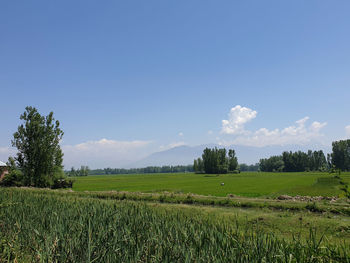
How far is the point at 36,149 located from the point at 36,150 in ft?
0.43

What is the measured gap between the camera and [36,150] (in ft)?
105

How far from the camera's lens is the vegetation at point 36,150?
1259 inches

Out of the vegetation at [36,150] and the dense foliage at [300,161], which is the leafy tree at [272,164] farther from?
the vegetation at [36,150]

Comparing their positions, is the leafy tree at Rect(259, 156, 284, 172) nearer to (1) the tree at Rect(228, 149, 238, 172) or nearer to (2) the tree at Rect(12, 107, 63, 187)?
(1) the tree at Rect(228, 149, 238, 172)

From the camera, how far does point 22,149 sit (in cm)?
3203

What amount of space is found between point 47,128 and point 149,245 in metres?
33.2

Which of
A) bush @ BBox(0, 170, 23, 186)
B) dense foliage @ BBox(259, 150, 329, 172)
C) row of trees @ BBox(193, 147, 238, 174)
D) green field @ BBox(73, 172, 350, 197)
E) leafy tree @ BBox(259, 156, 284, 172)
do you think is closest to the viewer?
green field @ BBox(73, 172, 350, 197)

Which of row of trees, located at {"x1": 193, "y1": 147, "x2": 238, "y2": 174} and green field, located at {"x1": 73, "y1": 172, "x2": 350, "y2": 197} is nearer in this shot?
green field, located at {"x1": 73, "y1": 172, "x2": 350, "y2": 197}

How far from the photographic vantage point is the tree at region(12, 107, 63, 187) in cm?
3197

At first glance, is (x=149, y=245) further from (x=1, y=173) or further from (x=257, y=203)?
(x=1, y=173)

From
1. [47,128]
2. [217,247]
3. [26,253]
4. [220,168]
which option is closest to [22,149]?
[47,128]

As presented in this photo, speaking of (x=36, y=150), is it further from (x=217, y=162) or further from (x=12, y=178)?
(x=217, y=162)

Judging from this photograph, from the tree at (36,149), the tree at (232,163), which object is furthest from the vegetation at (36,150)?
the tree at (232,163)

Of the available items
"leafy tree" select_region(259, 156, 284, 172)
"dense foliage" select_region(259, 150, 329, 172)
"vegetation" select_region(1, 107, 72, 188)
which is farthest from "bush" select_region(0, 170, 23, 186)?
"leafy tree" select_region(259, 156, 284, 172)
